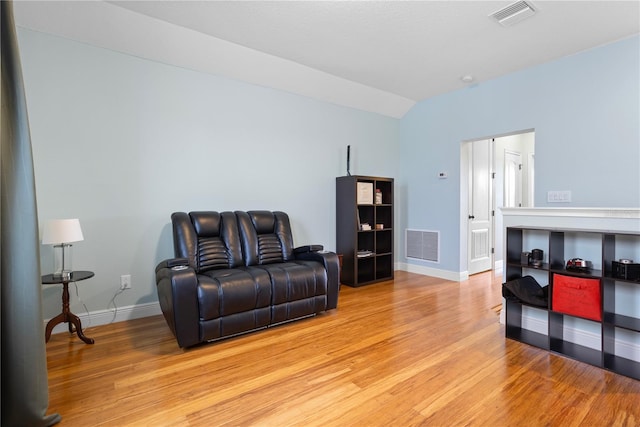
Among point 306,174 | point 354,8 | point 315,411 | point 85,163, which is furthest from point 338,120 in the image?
point 315,411

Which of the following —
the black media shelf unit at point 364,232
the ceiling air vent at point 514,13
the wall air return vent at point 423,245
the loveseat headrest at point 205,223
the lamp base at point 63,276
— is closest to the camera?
the lamp base at point 63,276

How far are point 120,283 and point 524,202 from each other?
261 inches

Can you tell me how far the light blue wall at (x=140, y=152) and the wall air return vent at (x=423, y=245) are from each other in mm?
1891

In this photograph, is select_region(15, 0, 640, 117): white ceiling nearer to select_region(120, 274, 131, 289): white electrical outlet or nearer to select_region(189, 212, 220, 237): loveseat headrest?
select_region(189, 212, 220, 237): loveseat headrest

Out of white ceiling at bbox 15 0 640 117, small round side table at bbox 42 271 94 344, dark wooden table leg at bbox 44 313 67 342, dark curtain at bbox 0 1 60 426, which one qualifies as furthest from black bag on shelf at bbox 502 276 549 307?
dark wooden table leg at bbox 44 313 67 342

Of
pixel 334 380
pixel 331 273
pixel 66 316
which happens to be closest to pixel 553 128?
pixel 331 273

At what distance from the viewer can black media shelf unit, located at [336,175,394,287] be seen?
14.1 feet

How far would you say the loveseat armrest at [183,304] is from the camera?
7.73 ft

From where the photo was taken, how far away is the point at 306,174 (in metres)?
4.34

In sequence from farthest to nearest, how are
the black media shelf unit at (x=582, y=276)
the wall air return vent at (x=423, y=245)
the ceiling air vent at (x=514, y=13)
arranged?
1. the wall air return vent at (x=423, y=245)
2. the ceiling air vent at (x=514, y=13)
3. the black media shelf unit at (x=582, y=276)

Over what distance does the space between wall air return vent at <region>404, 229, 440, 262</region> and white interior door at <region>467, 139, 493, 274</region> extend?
461 mm

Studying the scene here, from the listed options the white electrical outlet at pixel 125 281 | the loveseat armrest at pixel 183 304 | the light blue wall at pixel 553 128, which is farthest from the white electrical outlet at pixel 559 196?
the white electrical outlet at pixel 125 281

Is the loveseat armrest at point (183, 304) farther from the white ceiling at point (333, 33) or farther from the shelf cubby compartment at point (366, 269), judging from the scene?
the shelf cubby compartment at point (366, 269)

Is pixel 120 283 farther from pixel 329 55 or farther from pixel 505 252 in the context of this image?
pixel 505 252
